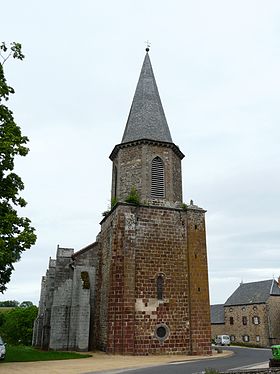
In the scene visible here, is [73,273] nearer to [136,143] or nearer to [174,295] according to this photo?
[174,295]

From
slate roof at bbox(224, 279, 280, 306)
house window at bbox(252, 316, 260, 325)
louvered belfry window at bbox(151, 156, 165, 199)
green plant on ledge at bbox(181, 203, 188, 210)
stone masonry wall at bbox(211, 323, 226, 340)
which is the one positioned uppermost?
louvered belfry window at bbox(151, 156, 165, 199)

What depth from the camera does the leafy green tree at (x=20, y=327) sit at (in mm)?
56259

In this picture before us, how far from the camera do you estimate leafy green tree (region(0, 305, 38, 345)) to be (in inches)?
2215

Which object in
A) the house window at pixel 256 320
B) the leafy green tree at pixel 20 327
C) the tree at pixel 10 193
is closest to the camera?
the tree at pixel 10 193

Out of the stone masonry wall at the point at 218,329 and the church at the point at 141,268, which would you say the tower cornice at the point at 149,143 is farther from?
the stone masonry wall at the point at 218,329

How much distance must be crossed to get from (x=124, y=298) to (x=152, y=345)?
3014mm

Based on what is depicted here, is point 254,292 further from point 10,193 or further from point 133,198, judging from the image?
point 10,193

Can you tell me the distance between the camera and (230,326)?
181 feet

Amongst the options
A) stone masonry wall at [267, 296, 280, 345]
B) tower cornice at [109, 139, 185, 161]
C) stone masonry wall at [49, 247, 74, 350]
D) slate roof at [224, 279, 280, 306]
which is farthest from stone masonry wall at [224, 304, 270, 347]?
tower cornice at [109, 139, 185, 161]

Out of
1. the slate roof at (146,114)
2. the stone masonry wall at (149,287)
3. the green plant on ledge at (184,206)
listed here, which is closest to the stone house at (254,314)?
the stone masonry wall at (149,287)

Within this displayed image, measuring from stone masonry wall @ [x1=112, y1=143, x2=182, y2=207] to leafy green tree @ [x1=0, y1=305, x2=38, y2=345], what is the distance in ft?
132

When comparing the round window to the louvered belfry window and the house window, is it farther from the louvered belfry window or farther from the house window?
the house window

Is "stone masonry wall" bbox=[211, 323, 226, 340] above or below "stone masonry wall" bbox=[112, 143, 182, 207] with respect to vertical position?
below

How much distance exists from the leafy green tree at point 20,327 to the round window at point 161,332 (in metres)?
40.5
